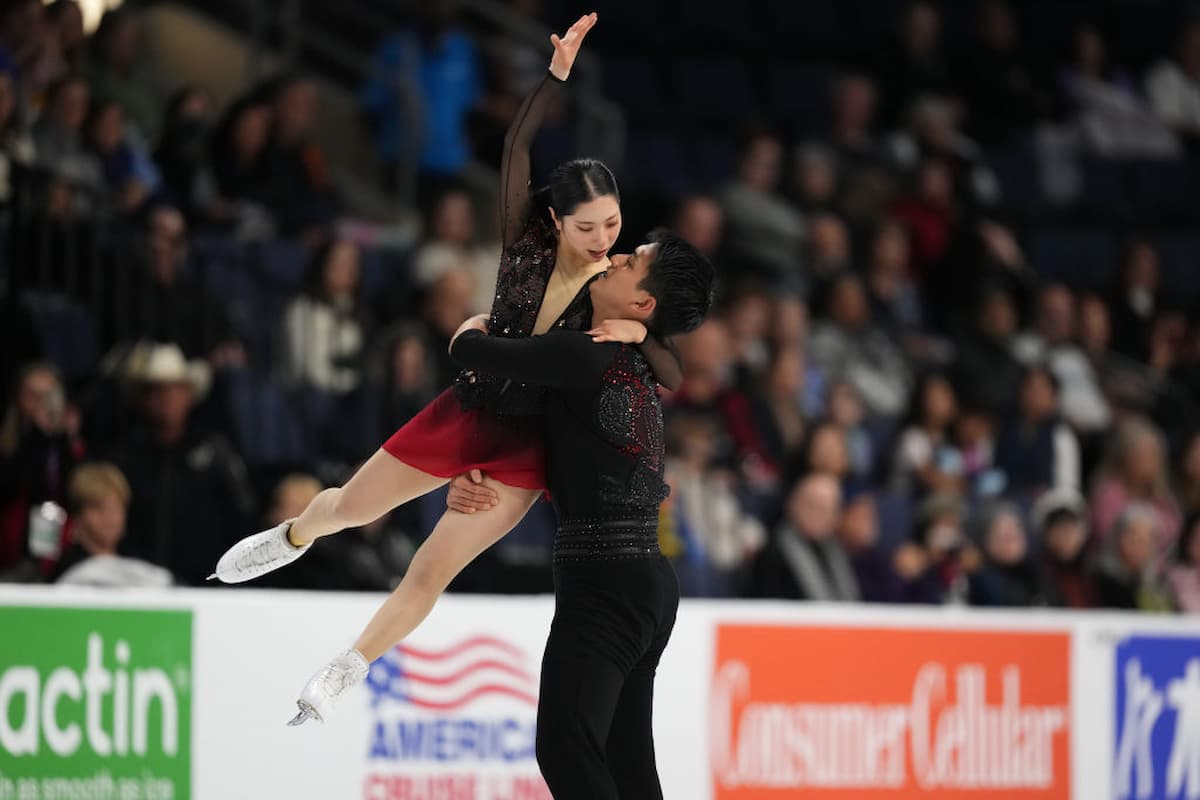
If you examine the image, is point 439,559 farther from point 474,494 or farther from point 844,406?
point 844,406

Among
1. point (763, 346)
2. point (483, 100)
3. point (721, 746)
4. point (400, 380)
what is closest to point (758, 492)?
point (763, 346)

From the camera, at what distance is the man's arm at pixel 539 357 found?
446 cm

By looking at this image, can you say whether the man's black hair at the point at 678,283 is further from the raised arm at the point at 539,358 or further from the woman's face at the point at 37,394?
the woman's face at the point at 37,394

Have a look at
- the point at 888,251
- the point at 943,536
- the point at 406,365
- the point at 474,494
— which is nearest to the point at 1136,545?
the point at 943,536

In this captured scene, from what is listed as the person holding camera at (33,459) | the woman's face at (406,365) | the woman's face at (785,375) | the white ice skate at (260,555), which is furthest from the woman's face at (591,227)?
the woman's face at (785,375)

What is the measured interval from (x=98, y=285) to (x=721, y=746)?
10.7 ft

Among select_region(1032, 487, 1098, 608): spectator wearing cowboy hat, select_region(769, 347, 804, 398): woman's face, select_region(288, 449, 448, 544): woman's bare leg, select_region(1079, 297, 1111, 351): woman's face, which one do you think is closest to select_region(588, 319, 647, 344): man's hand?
select_region(288, 449, 448, 544): woman's bare leg

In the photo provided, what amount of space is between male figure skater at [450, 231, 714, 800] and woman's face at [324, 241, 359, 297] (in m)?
4.09

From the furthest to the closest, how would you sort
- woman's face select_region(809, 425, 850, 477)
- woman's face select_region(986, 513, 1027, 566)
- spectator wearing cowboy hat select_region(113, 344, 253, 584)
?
woman's face select_region(809, 425, 850, 477) < woman's face select_region(986, 513, 1027, 566) < spectator wearing cowboy hat select_region(113, 344, 253, 584)

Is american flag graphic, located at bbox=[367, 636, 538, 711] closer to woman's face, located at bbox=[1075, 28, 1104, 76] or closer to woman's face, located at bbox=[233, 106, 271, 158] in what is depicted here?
woman's face, located at bbox=[233, 106, 271, 158]

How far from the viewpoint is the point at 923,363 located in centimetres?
1080

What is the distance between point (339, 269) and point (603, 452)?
4298 mm

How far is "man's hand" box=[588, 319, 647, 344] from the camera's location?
4.57m

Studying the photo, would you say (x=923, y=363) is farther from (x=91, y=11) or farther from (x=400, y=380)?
(x=91, y=11)
